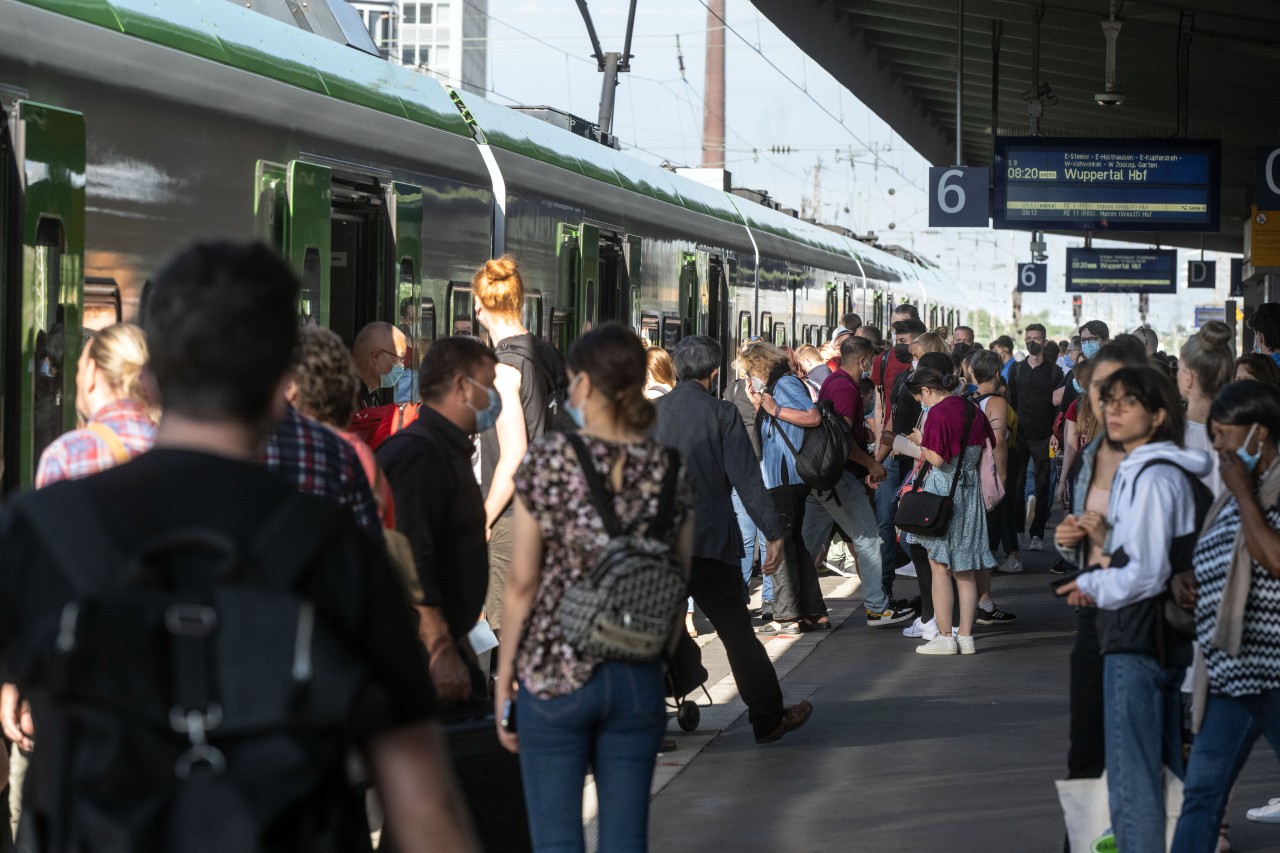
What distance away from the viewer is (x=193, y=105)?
6582 millimetres

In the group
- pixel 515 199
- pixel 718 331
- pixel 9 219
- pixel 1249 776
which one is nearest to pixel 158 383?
pixel 9 219

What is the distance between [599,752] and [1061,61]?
60.2ft

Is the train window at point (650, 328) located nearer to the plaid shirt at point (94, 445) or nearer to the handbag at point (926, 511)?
the handbag at point (926, 511)

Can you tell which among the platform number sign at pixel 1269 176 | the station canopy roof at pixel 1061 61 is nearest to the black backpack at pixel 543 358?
the station canopy roof at pixel 1061 61

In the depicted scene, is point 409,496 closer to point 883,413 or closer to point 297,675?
point 297,675

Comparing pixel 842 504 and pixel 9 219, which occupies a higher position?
pixel 9 219

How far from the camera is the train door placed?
207 inches

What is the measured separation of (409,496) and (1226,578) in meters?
2.20

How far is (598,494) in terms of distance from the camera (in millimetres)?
4082

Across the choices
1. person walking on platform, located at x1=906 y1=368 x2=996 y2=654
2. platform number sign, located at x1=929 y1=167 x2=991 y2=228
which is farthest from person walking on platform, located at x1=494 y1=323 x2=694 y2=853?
platform number sign, located at x1=929 y1=167 x2=991 y2=228

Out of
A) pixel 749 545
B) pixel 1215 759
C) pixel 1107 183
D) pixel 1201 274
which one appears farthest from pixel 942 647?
pixel 1201 274

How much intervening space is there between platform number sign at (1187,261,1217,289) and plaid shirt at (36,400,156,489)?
36.0m

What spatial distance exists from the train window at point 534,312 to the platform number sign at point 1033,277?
87.3 ft

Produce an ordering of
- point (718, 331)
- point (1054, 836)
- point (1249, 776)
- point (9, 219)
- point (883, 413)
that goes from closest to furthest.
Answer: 1. point (9, 219)
2. point (1054, 836)
3. point (1249, 776)
4. point (883, 413)
5. point (718, 331)
